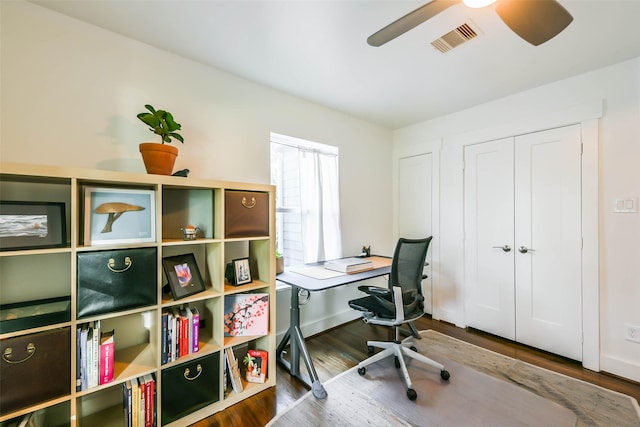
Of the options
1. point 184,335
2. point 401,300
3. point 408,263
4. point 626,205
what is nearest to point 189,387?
point 184,335

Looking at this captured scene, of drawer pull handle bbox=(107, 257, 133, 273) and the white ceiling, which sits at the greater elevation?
the white ceiling

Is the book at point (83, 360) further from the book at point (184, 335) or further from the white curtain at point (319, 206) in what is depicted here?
the white curtain at point (319, 206)

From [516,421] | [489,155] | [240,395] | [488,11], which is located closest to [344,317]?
[240,395]

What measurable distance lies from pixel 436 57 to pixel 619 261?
84.4 inches

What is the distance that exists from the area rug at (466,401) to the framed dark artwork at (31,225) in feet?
5.05

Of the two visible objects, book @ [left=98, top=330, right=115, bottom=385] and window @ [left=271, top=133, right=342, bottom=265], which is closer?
book @ [left=98, top=330, right=115, bottom=385]

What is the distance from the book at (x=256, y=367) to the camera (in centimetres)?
188

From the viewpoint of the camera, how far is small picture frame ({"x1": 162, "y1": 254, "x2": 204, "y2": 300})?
5.17ft

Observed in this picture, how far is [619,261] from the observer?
2.09 metres

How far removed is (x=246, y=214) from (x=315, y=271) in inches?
34.7

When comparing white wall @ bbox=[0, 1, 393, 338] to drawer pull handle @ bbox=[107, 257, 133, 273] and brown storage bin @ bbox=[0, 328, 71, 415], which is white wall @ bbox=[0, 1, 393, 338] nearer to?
drawer pull handle @ bbox=[107, 257, 133, 273]

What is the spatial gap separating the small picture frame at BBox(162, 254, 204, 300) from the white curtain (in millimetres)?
1213

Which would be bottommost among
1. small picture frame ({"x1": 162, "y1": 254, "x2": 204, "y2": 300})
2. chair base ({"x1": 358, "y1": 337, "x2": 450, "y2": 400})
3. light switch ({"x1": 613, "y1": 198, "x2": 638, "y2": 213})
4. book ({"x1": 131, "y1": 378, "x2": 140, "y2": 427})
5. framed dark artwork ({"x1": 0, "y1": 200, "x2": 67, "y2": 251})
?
chair base ({"x1": 358, "y1": 337, "x2": 450, "y2": 400})

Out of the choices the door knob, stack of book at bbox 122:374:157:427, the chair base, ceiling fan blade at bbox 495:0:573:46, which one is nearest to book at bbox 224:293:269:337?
stack of book at bbox 122:374:157:427
